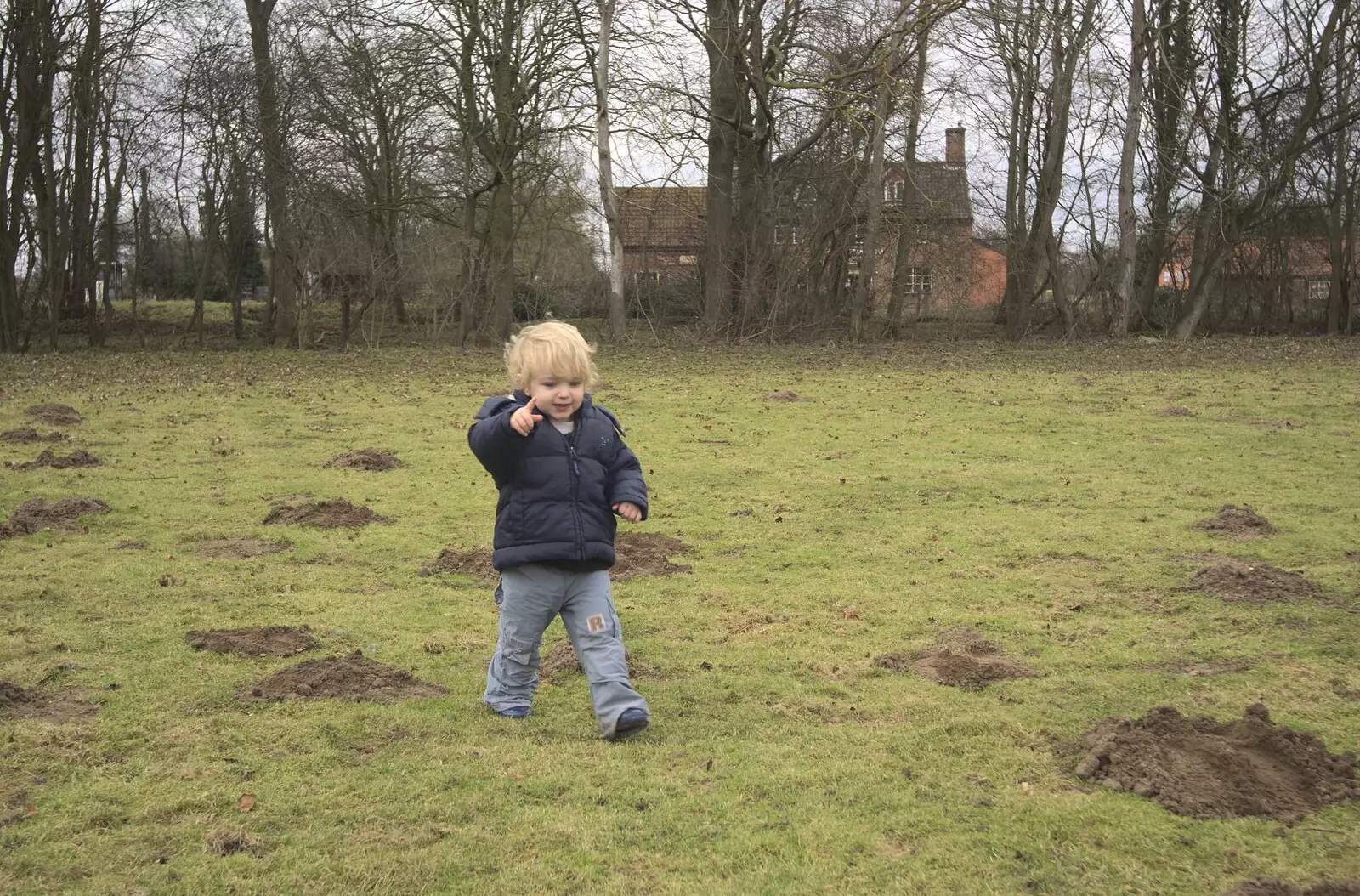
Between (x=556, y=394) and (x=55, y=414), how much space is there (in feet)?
39.4

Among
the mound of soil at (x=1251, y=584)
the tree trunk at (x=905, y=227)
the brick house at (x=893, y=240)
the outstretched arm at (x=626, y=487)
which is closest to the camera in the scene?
the outstretched arm at (x=626, y=487)

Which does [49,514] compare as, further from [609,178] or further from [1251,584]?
[609,178]

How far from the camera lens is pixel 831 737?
507 centimetres

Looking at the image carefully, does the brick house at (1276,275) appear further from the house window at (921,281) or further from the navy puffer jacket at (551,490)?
the navy puffer jacket at (551,490)

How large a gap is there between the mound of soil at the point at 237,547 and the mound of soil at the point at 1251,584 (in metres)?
5.81

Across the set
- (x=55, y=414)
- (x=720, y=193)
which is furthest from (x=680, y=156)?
(x=55, y=414)

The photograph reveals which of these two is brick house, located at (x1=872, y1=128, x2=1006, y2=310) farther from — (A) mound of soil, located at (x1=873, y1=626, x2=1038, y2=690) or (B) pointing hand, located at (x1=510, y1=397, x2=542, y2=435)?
(B) pointing hand, located at (x1=510, y1=397, x2=542, y2=435)

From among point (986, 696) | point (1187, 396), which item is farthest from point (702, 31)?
point (986, 696)

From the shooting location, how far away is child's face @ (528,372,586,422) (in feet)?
17.0

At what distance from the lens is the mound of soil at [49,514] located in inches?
354

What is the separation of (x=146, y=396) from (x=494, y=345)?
12.0 m

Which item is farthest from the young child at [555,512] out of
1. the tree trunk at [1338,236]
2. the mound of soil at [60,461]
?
the tree trunk at [1338,236]

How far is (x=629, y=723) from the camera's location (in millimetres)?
5020

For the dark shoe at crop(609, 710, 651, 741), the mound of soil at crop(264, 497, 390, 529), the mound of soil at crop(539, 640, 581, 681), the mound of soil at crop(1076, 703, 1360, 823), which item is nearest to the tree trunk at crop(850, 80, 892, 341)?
the mound of soil at crop(264, 497, 390, 529)
